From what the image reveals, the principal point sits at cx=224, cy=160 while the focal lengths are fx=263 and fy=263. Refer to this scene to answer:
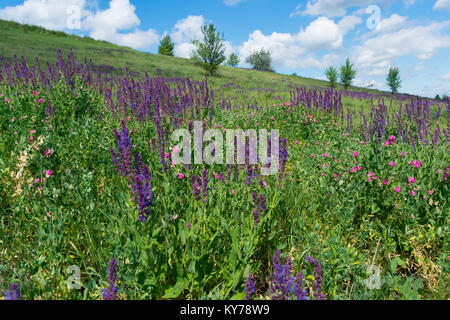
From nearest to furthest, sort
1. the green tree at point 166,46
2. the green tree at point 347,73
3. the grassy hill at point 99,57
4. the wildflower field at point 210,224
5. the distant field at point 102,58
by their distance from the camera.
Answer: the wildflower field at point 210,224
the distant field at point 102,58
the grassy hill at point 99,57
the green tree at point 347,73
the green tree at point 166,46

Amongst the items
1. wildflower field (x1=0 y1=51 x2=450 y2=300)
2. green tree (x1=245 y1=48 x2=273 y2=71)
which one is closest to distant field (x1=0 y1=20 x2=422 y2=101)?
wildflower field (x1=0 y1=51 x2=450 y2=300)

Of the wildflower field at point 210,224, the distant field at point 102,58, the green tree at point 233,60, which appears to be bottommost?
the wildflower field at point 210,224

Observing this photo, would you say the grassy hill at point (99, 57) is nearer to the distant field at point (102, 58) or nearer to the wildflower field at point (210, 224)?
the distant field at point (102, 58)

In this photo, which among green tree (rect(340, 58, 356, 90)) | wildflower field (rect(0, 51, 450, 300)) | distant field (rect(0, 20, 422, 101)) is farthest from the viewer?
green tree (rect(340, 58, 356, 90))

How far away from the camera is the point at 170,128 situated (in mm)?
4660

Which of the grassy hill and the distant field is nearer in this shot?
the distant field

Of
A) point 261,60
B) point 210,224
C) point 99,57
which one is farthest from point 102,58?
point 261,60

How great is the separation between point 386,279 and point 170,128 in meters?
3.79

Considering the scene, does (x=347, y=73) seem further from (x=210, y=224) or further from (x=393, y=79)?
(x=210, y=224)

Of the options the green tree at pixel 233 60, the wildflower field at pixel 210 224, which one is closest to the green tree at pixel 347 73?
the green tree at pixel 233 60

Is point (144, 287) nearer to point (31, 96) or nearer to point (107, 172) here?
point (107, 172)

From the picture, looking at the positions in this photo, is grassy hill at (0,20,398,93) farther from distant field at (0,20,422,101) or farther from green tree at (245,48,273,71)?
green tree at (245,48,273,71)
